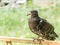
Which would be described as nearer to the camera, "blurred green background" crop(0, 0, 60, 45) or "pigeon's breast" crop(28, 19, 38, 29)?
"pigeon's breast" crop(28, 19, 38, 29)

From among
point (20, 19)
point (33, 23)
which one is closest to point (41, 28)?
point (33, 23)

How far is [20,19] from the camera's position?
3898 mm

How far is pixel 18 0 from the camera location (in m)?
3.96

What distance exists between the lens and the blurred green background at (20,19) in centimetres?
368

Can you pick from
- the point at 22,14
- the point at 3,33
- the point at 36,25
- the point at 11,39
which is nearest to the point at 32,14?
the point at 36,25

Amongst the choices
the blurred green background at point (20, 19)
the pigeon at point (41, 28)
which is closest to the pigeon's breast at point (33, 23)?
the pigeon at point (41, 28)

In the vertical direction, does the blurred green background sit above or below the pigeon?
below

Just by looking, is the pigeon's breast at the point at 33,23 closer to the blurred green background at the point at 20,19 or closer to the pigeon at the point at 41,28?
the pigeon at the point at 41,28

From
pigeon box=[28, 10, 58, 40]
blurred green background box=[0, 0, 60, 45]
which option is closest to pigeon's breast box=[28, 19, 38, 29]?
pigeon box=[28, 10, 58, 40]

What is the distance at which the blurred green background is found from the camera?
12.1 feet

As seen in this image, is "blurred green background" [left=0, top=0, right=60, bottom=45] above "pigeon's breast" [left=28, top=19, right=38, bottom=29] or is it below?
below

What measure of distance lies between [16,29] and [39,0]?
1.84 ft

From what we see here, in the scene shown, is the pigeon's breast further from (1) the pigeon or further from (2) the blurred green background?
(2) the blurred green background

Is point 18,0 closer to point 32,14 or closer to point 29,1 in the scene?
point 29,1
